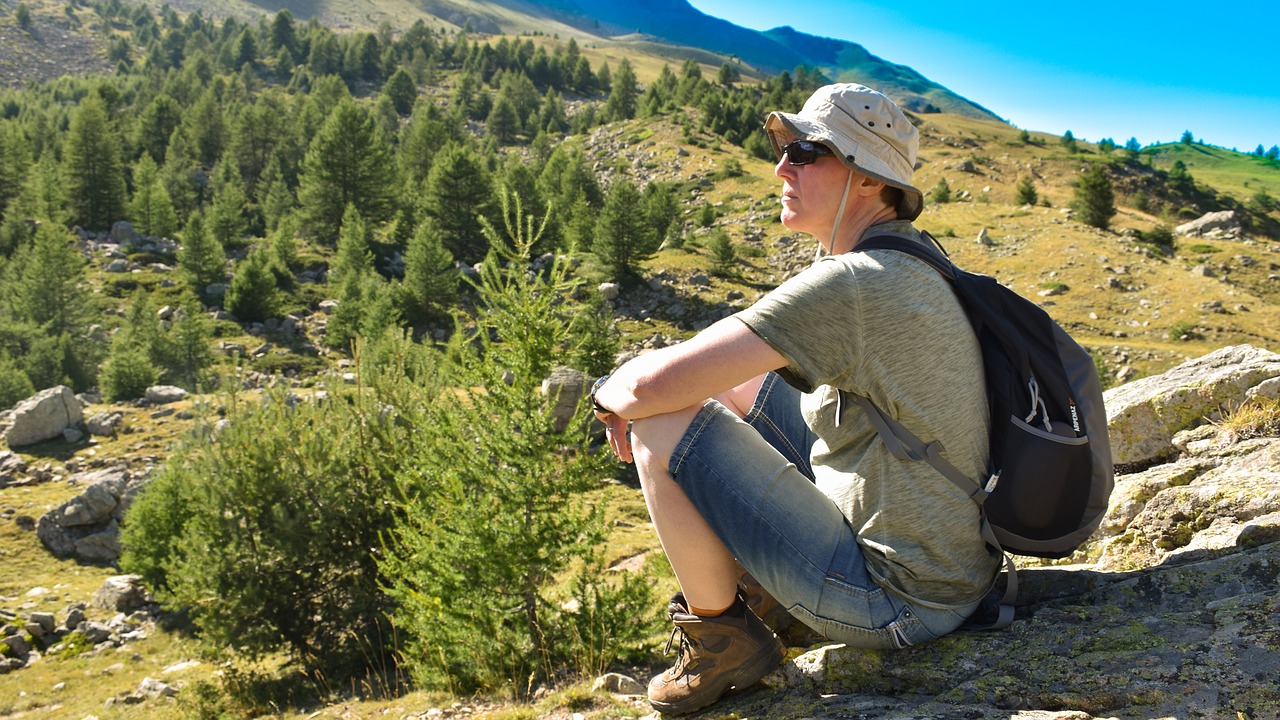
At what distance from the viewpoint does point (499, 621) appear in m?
5.79

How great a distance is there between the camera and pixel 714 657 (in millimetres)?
2791

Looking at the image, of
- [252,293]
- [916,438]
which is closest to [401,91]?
[252,293]

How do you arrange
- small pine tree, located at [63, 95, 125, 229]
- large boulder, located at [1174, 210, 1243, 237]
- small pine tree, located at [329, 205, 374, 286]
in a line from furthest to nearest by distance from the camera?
small pine tree, located at [63, 95, 125, 229], small pine tree, located at [329, 205, 374, 286], large boulder, located at [1174, 210, 1243, 237]

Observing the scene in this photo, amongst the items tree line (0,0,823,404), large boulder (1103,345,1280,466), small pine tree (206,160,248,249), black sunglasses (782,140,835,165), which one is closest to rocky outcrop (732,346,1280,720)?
large boulder (1103,345,1280,466)

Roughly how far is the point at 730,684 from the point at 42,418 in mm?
28692

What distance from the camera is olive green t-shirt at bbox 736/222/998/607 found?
2.27 meters

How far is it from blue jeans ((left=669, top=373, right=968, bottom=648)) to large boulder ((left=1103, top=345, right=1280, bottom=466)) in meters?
2.96

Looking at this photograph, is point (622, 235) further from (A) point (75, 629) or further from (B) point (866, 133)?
(B) point (866, 133)

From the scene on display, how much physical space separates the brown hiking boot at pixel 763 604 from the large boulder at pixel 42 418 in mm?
28515

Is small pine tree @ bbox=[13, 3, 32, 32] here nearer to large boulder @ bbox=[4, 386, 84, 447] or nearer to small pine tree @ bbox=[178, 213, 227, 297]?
small pine tree @ bbox=[178, 213, 227, 297]

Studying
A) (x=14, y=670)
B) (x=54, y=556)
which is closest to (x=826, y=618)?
(x=14, y=670)

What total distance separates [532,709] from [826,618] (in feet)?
7.86

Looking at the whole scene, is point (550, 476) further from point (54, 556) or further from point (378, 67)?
point (378, 67)

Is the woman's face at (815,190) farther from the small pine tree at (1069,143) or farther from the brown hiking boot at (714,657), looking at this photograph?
the small pine tree at (1069,143)
